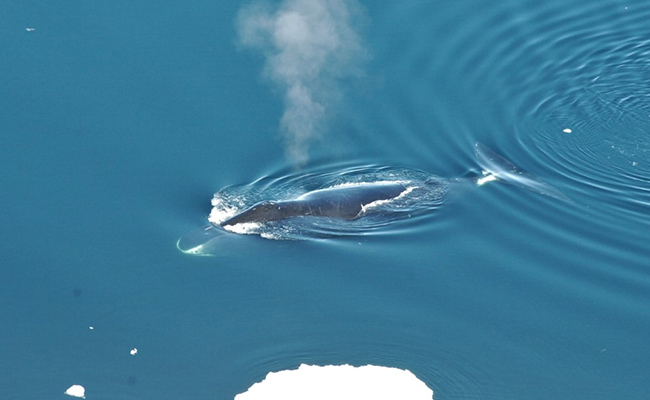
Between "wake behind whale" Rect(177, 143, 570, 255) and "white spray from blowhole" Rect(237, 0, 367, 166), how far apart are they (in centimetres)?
234

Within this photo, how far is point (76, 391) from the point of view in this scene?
1902cm

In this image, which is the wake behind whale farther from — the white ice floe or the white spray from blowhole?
the white ice floe

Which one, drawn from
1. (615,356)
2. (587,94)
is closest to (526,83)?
(587,94)

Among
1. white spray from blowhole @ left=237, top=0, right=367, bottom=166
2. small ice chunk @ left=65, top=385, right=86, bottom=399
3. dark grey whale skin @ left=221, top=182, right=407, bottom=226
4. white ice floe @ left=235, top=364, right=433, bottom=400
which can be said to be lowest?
white ice floe @ left=235, top=364, right=433, bottom=400

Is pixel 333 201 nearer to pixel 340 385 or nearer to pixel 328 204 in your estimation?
pixel 328 204

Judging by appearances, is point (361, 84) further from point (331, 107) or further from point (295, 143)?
point (295, 143)

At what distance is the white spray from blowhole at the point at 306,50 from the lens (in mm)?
27611

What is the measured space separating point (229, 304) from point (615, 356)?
921 centimetres

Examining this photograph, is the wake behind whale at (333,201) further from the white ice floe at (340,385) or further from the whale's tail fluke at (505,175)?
the white ice floe at (340,385)

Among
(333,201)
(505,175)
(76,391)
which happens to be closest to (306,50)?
(333,201)

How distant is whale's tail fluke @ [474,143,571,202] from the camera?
2433 cm

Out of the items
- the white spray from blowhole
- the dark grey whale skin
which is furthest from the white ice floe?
the white spray from blowhole

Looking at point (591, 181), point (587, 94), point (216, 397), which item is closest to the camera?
point (216, 397)

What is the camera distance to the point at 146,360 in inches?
778
